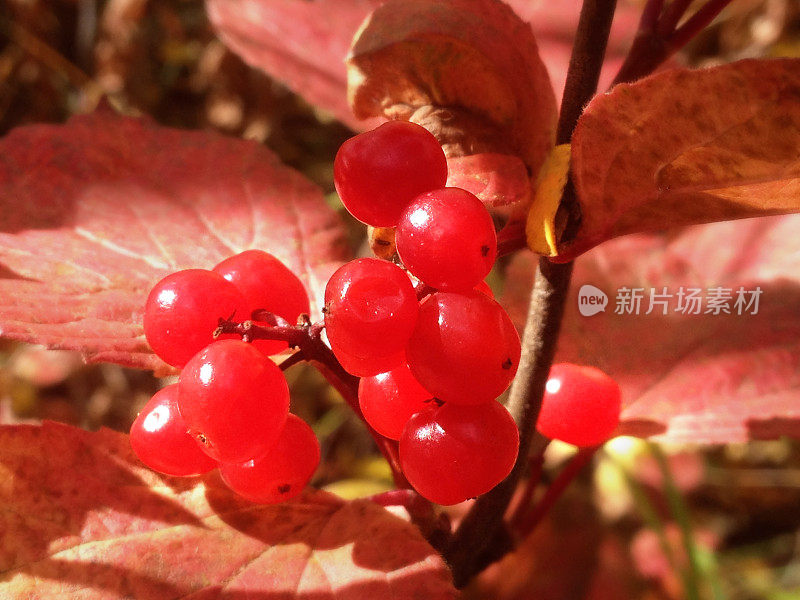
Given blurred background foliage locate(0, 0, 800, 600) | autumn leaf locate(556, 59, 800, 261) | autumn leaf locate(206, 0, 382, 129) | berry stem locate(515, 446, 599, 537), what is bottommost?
blurred background foliage locate(0, 0, 800, 600)

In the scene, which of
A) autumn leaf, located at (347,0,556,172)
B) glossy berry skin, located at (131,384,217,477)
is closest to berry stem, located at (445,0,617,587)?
autumn leaf, located at (347,0,556,172)

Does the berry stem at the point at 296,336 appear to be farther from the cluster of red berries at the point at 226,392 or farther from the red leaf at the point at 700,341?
the red leaf at the point at 700,341

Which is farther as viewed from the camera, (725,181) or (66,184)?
(66,184)

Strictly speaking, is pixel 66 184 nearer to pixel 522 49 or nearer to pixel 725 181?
pixel 522 49

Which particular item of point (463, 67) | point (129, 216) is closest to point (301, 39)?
point (129, 216)

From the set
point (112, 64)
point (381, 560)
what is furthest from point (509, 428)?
point (112, 64)

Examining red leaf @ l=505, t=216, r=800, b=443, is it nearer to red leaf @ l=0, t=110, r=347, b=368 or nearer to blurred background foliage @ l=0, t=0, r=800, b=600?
red leaf @ l=0, t=110, r=347, b=368
